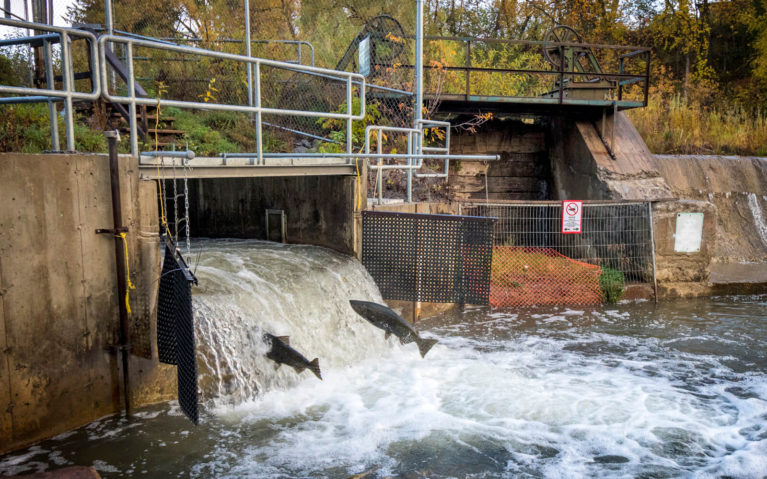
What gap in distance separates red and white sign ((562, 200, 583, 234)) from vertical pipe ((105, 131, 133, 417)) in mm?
7625

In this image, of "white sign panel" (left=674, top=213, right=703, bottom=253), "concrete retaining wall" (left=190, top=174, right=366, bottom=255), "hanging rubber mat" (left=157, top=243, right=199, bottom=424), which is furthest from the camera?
"white sign panel" (left=674, top=213, right=703, bottom=253)

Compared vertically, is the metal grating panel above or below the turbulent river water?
above

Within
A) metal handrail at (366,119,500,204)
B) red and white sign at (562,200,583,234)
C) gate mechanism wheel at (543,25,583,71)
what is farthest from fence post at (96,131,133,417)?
Result: gate mechanism wheel at (543,25,583,71)

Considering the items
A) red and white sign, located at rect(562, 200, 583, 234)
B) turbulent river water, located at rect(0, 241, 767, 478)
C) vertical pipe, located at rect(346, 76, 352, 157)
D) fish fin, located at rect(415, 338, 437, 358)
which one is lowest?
turbulent river water, located at rect(0, 241, 767, 478)

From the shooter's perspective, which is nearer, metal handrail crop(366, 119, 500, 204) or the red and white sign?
metal handrail crop(366, 119, 500, 204)

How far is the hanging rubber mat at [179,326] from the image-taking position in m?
4.98

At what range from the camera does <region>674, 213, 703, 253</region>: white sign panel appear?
11.7 metres

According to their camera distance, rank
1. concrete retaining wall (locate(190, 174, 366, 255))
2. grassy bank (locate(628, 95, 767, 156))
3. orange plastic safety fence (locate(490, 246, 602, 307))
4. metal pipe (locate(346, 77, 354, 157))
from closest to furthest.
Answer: metal pipe (locate(346, 77, 354, 157)) → concrete retaining wall (locate(190, 174, 366, 255)) → orange plastic safety fence (locate(490, 246, 602, 307)) → grassy bank (locate(628, 95, 767, 156))

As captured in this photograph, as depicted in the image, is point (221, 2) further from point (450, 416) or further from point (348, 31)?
point (450, 416)

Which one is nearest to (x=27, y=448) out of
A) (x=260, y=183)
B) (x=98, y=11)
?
(x=260, y=183)

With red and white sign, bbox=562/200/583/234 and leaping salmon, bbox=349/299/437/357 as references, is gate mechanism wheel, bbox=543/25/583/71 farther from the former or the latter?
leaping salmon, bbox=349/299/437/357

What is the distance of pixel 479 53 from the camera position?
69.1 ft

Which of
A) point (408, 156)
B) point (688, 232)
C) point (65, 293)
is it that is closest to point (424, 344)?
point (408, 156)

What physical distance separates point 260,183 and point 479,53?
13.1 metres
